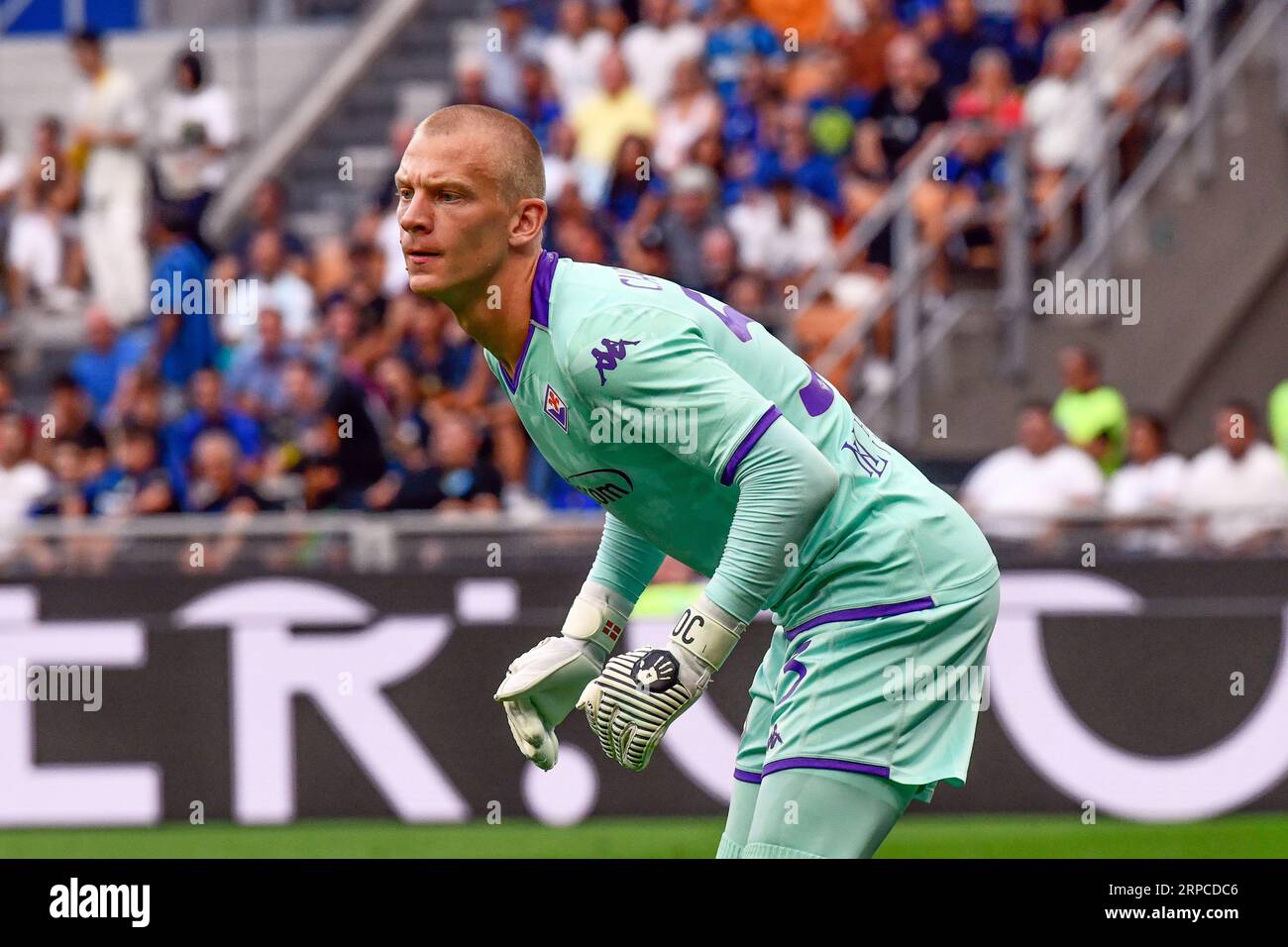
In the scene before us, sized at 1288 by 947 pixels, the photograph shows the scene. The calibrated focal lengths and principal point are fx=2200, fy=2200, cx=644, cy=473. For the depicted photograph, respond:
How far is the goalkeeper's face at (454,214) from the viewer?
522 centimetres

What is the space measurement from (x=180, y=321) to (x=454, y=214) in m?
9.10

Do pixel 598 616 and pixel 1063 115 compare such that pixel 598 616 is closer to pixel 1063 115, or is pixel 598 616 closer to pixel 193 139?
pixel 1063 115

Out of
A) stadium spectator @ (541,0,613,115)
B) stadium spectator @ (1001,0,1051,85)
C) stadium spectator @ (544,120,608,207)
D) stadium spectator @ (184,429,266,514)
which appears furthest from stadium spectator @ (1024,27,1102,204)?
stadium spectator @ (184,429,266,514)

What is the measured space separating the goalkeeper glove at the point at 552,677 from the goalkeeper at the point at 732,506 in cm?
1

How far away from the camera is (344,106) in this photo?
18.6m

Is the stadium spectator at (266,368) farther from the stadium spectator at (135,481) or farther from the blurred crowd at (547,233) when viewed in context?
the stadium spectator at (135,481)

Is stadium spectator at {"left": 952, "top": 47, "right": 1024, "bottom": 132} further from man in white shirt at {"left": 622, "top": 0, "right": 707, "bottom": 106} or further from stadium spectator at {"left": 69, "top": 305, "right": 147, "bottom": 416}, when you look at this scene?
stadium spectator at {"left": 69, "top": 305, "right": 147, "bottom": 416}

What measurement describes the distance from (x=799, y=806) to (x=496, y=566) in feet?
19.6

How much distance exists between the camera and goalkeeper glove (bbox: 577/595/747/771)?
16.2ft

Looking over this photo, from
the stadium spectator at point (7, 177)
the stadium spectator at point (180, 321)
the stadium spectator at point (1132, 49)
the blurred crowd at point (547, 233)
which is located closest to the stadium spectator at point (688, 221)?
the blurred crowd at point (547, 233)

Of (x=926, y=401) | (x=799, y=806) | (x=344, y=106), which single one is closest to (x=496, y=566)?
(x=926, y=401)

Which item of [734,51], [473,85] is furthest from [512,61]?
[734,51]

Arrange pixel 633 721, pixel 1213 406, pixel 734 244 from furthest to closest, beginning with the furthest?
pixel 1213 406, pixel 734 244, pixel 633 721
